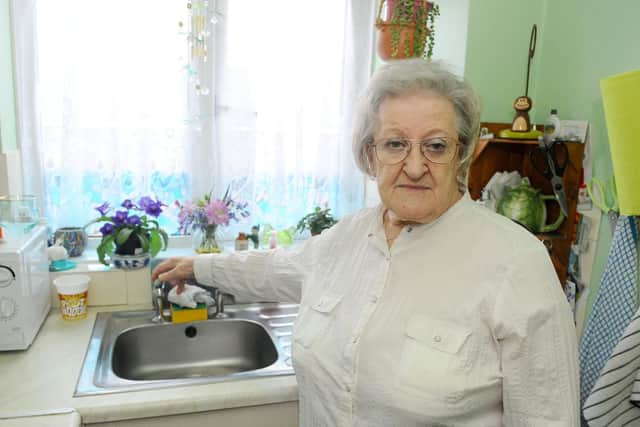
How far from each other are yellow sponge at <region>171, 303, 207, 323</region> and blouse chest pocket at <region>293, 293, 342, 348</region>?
62cm

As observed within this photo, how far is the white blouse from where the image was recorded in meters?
0.79

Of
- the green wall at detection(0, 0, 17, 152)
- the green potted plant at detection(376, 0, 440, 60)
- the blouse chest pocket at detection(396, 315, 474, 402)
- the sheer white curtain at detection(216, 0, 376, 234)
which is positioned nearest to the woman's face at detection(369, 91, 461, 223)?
the blouse chest pocket at detection(396, 315, 474, 402)

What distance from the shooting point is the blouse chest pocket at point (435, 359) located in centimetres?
82

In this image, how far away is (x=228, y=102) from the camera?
1996mm

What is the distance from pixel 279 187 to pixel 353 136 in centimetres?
111

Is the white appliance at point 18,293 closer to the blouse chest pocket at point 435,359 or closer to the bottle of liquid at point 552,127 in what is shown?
the blouse chest pocket at point 435,359

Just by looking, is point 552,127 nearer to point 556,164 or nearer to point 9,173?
point 556,164

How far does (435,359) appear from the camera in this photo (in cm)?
84

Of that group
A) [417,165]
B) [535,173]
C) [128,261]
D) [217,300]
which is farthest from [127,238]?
[535,173]

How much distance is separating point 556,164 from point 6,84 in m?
1.90

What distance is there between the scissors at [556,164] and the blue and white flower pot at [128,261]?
4.61ft

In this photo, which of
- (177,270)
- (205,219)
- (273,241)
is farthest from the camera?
(273,241)

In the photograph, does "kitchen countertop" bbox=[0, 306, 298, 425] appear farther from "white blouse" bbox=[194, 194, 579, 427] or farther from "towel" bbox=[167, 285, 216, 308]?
"towel" bbox=[167, 285, 216, 308]

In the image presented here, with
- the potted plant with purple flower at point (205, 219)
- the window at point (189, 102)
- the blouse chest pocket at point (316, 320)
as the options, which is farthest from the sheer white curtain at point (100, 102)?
the blouse chest pocket at point (316, 320)
